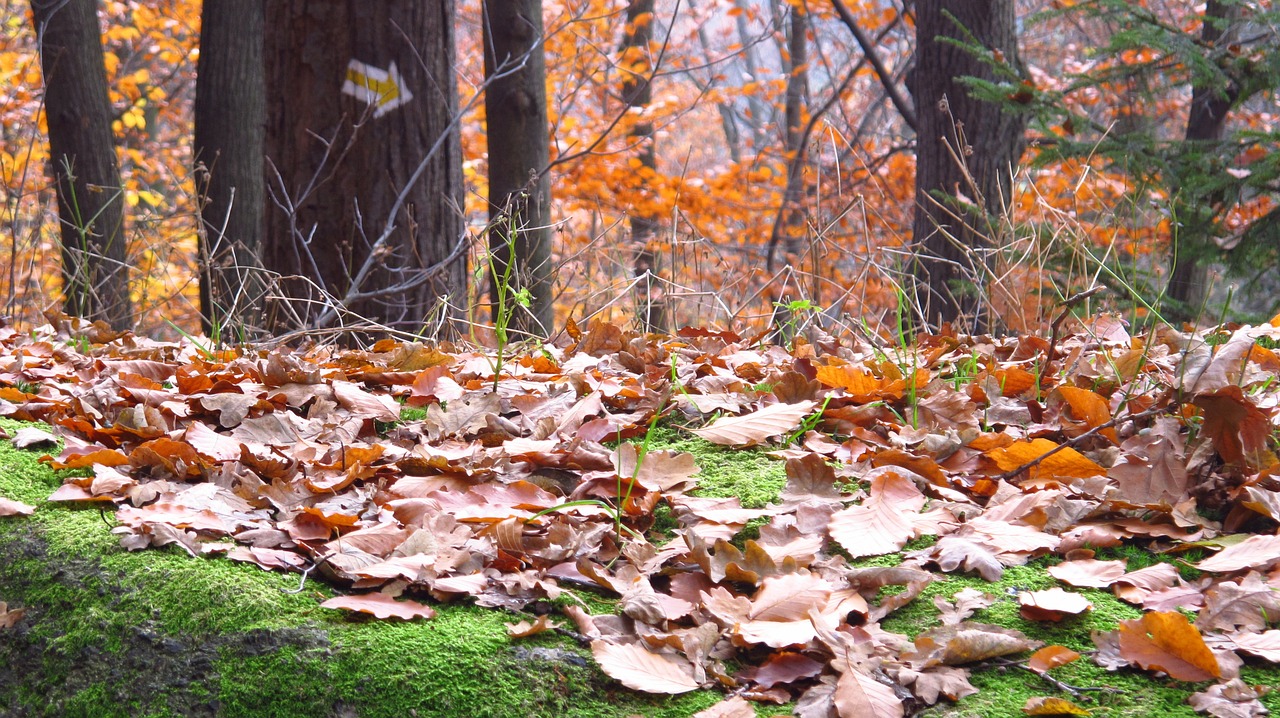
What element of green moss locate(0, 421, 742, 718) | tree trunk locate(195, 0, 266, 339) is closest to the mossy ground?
green moss locate(0, 421, 742, 718)

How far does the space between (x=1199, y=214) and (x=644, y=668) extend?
16.0ft

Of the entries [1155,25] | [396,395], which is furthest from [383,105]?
[1155,25]

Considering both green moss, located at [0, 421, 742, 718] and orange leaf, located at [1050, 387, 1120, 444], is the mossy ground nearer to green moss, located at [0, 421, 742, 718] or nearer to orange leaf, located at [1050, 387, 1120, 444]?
green moss, located at [0, 421, 742, 718]

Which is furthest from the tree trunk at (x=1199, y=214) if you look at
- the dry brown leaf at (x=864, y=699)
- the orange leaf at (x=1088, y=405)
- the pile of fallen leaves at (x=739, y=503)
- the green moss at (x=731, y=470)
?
the dry brown leaf at (x=864, y=699)

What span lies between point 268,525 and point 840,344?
7.11 feet

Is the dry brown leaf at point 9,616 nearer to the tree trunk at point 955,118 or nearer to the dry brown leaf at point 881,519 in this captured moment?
the dry brown leaf at point 881,519

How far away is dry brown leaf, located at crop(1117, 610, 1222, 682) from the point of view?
1154 millimetres

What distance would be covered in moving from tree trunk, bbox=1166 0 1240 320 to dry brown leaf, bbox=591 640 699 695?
3345mm

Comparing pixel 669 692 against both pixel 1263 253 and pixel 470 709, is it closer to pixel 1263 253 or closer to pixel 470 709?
pixel 470 709

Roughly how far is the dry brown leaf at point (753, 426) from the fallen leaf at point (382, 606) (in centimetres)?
84

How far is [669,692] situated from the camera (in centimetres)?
117

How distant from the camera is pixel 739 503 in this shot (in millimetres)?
1691

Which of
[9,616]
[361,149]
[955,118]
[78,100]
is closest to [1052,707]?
[9,616]

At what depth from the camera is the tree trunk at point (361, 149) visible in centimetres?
413
